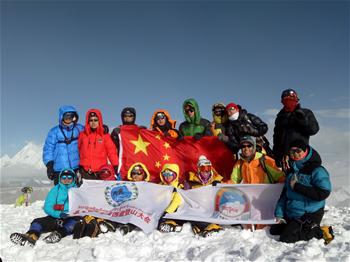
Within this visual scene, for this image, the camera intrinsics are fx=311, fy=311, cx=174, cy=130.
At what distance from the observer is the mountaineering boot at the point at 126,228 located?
22.9 ft

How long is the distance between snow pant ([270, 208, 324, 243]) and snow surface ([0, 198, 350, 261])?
16 cm

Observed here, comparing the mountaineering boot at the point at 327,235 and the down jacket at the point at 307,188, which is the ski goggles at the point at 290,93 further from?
the mountaineering boot at the point at 327,235

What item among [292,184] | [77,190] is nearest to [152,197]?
[77,190]

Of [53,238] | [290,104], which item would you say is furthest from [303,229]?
[53,238]

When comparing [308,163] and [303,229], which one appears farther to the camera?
[308,163]

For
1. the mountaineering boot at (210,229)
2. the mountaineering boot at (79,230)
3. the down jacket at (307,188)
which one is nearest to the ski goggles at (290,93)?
the down jacket at (307,188)

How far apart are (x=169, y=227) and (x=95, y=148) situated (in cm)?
326

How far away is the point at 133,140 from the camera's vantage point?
1007cm

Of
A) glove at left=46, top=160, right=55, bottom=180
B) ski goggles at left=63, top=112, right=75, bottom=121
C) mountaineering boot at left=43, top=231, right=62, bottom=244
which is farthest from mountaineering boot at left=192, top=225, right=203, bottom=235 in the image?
ski goggles at left=63, top=112, right=75, bottom=121

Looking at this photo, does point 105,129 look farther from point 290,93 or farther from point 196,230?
point 290,93

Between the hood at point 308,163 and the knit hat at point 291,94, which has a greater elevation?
the knit hat at point 291,94

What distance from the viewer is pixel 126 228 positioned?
702 centimetres

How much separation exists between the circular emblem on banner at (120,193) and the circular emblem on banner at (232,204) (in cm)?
211

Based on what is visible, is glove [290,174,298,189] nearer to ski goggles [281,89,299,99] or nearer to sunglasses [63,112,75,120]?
ski goggles [281,89,299,99]
